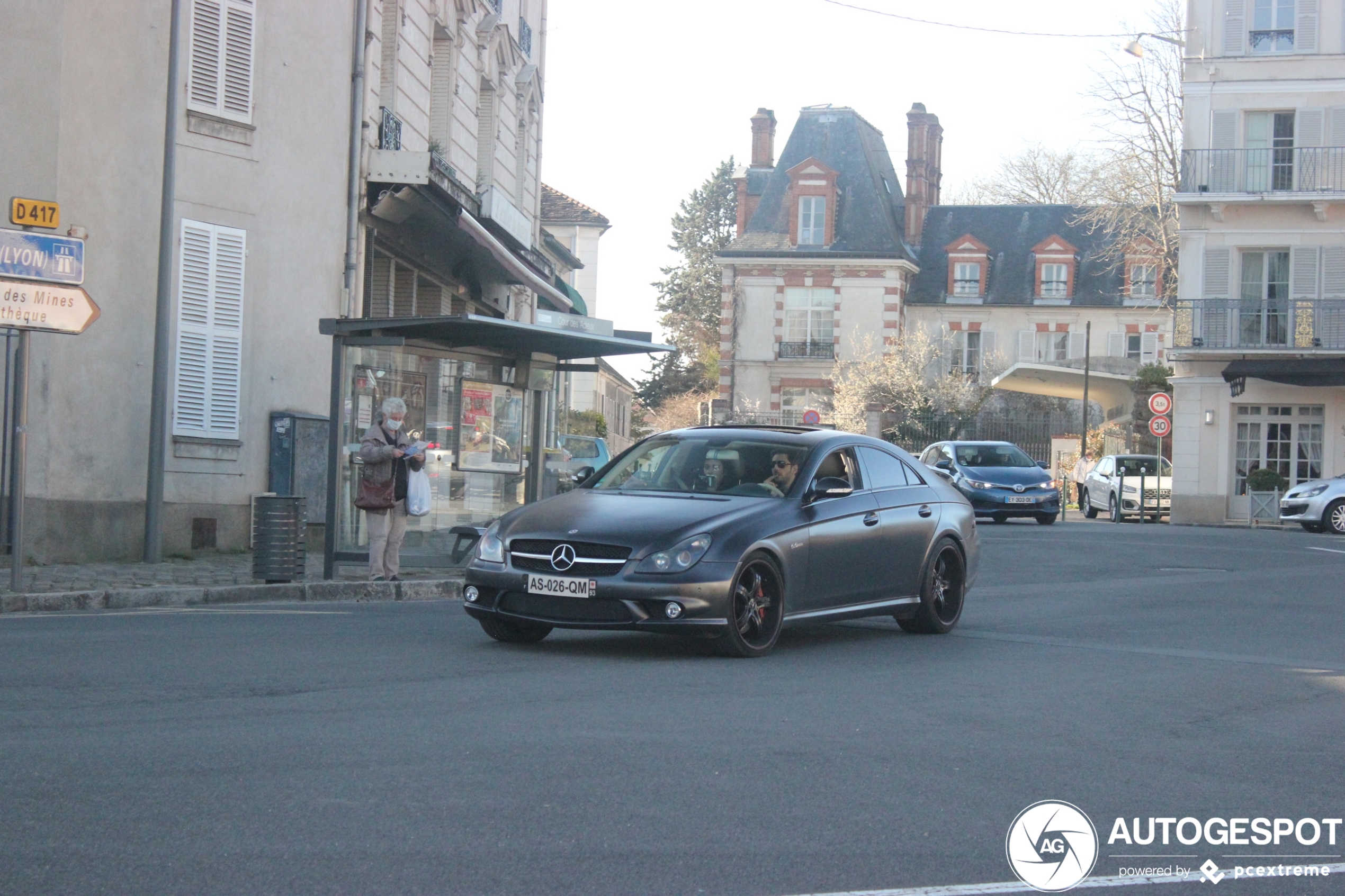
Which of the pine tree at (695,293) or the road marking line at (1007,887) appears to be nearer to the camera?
the road marking line at (1007,887)

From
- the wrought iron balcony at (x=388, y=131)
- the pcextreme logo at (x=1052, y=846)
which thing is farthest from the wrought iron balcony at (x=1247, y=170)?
the pcextreme logo at (x=1052, y=846)

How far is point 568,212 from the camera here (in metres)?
59.3

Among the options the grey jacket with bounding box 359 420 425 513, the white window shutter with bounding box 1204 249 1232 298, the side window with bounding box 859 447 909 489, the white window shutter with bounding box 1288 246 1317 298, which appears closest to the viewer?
the side window with bounding box 859 447 909 489

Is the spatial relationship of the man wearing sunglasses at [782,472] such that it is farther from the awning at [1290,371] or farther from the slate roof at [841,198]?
the slate roof at [841,198]

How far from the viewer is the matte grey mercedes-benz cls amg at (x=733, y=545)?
29.9 ft

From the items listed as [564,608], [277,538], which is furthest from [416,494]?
[564,608]

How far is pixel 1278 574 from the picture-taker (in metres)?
18.1

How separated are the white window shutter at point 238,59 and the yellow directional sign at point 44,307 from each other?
6.30 metres

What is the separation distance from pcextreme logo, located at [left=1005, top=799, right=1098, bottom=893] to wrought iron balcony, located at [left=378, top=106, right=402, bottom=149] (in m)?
17.1

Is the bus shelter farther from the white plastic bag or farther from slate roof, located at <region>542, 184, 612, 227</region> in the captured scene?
slate roof, located at <region>542, 184, 612, 227</region>

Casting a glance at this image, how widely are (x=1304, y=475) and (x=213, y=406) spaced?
29082mm

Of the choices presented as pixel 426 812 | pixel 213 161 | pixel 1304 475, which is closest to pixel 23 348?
pixel 213 161

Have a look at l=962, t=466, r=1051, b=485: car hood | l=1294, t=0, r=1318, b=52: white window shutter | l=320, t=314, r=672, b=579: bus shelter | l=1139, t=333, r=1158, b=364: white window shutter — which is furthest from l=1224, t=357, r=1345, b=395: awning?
l=1139, t=333, r=1158, b=364: white window shutter

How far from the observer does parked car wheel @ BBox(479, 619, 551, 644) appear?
991cm
